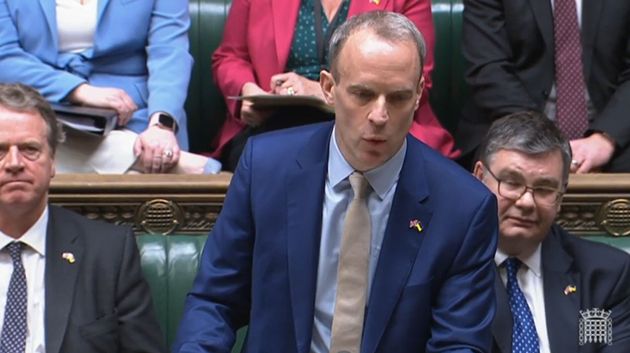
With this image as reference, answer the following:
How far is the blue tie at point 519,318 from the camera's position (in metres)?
2.97

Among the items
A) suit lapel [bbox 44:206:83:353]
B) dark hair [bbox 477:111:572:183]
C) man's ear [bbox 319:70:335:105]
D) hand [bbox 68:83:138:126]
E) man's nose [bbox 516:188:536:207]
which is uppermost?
man's ear [bbox 319:70:335:105]

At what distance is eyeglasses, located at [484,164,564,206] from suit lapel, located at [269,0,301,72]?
0.88 m

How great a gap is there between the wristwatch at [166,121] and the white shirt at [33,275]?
630 millimetres

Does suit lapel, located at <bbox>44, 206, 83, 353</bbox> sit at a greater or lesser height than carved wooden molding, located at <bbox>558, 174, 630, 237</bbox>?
greater

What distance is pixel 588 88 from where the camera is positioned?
376 cm

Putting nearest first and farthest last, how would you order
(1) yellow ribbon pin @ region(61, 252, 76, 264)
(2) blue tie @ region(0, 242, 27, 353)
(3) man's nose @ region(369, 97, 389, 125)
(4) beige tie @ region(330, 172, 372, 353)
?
(3) man's nose @ region(369, 97, 389, 125) → (4) beige tie @ region(330, 172, 372, 353) → (2) blue tie @ region(0, 242, 27, 353) → (1) yellow ribbon pin @ region(61, 252, 76, 264)

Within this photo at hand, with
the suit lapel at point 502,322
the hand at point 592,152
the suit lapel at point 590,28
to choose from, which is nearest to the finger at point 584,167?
the hand at point 592,152

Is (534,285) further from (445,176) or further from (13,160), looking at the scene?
(13,160)

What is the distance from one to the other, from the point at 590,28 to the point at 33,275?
1591mm

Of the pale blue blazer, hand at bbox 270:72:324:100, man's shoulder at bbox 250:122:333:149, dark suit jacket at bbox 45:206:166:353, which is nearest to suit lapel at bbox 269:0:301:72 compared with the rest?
hand at bbox 270:72:324:100

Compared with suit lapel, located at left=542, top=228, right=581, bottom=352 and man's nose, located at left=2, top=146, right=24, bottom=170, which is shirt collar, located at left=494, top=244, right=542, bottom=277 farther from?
man's nose, located at left=2, top=146, right=24, bottom=170

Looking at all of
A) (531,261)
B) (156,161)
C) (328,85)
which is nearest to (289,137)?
(328,85)

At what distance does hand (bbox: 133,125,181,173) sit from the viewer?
11.6 ft

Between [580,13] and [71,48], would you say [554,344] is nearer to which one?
[580,13]
